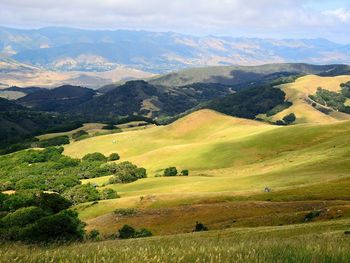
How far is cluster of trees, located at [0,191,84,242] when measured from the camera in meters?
44.5

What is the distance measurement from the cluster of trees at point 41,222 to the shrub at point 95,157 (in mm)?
79136

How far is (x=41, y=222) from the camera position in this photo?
47.4 metres

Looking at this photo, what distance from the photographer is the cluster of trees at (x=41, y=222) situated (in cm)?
4447

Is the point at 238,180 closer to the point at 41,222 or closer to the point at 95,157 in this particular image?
the point at 41,222

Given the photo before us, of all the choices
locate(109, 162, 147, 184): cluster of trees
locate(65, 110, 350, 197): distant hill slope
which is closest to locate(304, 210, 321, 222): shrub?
locate(65, 110, 350, 197): distant hill slope

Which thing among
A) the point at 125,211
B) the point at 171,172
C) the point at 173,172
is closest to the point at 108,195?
the point at 125,211

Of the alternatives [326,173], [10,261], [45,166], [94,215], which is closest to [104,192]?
[94,215]

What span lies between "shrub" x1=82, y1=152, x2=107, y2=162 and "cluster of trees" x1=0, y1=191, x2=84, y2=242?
79136mm

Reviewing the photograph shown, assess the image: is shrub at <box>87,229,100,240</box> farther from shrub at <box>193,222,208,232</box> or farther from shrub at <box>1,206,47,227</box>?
shrub at <box>193,222,208,232</box>

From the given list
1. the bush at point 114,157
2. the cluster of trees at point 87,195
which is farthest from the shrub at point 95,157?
the cluster of trees at point 87,195

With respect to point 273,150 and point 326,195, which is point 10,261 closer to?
point 326,195

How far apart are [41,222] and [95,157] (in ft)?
419

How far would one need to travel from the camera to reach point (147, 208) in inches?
3088

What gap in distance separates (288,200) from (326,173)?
24.1m
